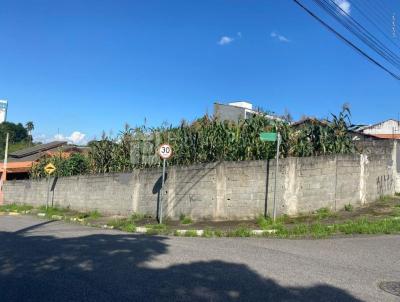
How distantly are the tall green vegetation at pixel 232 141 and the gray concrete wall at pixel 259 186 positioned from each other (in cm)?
115

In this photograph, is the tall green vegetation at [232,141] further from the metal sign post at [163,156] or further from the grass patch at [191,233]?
the grass patch at [191,233]

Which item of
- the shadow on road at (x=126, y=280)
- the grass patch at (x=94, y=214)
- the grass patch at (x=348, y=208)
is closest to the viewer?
the shadow on road at (x=126, y=280)

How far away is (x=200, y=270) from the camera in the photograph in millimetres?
8164

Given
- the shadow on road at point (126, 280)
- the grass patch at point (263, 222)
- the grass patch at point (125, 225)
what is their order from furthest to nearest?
the grass patch at point (125, 225) → the grass patch at point (263, 222) → the shadow on road at point (126, 280)

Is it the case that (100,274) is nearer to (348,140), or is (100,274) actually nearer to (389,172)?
(348,140)

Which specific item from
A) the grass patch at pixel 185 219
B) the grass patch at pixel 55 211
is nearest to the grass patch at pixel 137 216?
the grass patch at pixel 185 219

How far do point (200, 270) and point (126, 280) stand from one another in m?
1.41

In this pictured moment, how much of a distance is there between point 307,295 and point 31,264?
5301 mm

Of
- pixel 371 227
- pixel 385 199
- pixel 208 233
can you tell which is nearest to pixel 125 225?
→ pixel 208 233

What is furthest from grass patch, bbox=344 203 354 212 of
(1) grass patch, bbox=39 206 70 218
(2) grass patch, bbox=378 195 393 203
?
(1) grass patch, bbox=39 206 70 218

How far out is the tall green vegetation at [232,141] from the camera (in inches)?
670

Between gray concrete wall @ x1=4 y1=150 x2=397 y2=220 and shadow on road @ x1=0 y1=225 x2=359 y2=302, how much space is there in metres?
6.37

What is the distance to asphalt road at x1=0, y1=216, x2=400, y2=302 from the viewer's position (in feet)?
21.8

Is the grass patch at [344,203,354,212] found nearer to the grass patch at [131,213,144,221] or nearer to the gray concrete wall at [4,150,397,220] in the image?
the gray concrete wall at [4,150,397,220]
